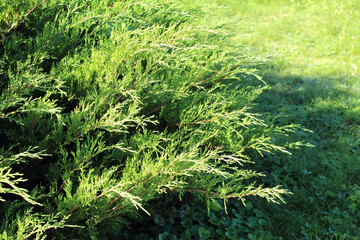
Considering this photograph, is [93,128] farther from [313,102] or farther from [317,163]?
[313,102]

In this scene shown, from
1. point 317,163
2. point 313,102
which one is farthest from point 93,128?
point 313,102

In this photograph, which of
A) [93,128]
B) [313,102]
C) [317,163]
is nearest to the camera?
[93,128]

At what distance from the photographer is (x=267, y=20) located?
27.6 feet

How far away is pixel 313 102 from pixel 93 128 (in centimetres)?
421

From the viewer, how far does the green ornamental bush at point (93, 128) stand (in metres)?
1.78

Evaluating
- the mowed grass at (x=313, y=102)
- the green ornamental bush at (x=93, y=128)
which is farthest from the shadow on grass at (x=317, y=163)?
the green ornamental bush at (x=93, y=128)

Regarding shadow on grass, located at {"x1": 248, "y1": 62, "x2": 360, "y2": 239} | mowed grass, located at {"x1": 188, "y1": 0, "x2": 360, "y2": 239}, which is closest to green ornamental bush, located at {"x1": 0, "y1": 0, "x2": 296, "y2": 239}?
mowed grass, located at {"x1": 188, "y1": 0, "x2": 360, "y2": 239}

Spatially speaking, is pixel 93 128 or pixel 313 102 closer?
pixel 93 128

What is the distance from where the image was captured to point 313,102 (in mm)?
5074

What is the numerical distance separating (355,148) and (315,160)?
2.50 ft

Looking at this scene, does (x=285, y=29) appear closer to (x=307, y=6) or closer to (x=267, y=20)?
(x=267, y=20)

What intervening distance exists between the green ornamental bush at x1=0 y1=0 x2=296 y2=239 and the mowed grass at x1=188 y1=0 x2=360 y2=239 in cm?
92

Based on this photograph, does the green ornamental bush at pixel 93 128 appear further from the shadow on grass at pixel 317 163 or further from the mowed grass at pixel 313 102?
the shadow on grass at pixel 317 163

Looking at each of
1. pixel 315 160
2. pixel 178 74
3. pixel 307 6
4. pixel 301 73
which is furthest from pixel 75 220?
pixel 307 6
